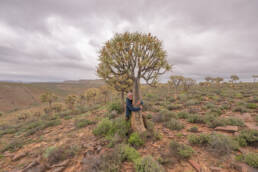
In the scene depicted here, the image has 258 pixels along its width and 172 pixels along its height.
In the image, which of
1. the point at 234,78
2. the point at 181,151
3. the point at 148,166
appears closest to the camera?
the point at 148,166

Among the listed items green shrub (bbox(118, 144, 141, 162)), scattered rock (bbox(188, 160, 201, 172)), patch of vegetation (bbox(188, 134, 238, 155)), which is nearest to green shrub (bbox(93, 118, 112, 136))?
green shrub (bbox(118, 144, 141, 162))

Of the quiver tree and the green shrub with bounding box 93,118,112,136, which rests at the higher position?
the quiver tree

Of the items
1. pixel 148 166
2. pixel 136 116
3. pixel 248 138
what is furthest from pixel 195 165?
pixel 248 138

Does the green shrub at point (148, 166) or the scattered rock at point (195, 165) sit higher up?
the green shrub at point (148, 166)

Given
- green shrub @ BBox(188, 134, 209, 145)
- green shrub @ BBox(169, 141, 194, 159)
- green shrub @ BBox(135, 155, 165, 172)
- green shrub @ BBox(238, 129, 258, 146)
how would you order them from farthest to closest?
1. green shrub @ BBox(188, 134, 209, 145)
2. green shrub @ BBox(238, 129, 258, 146)
3. green shrub @ BBox(169, 141, 194, 159)
4. green shrub @ BBox(135, 155, 165, 172)

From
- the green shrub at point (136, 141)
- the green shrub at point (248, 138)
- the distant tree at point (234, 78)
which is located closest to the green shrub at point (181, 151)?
the green shrub at point (136, 141)

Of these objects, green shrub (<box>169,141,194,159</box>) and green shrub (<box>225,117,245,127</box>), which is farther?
green shrub (<box>225,117,245,127</box>)

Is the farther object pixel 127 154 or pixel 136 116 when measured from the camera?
pixel 136 116

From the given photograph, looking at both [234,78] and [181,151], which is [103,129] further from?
[234,78]

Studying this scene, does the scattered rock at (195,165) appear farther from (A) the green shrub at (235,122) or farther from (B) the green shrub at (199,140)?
(A) the green shrub at (235,122)

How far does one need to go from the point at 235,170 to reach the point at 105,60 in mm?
7094

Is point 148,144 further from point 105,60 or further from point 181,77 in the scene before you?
point 181,77

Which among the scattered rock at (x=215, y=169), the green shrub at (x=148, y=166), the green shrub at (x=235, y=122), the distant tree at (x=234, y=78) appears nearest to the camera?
the green shrub at (x=148, y=166)

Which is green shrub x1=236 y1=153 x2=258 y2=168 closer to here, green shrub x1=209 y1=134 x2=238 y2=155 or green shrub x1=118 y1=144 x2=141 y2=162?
green shrub x1=209 y1=134 x2=238 y2=155
